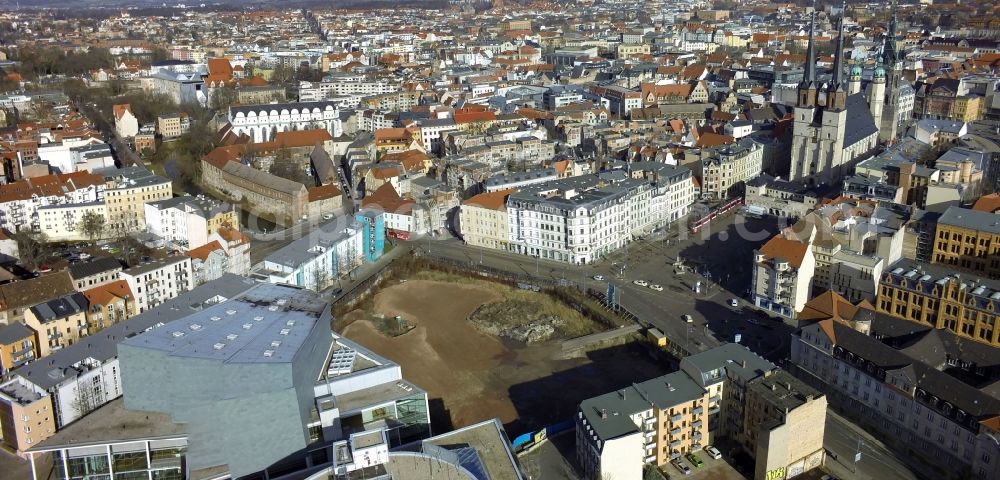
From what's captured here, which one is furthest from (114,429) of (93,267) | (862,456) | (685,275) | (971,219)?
(971,219)

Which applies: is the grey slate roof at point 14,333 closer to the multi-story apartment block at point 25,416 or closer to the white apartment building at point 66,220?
the multi-story apartment block at point 25,416

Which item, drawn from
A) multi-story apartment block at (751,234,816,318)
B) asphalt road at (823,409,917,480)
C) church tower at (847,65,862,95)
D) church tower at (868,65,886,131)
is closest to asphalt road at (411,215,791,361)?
multi-story apartment block at (751,234,816,318)

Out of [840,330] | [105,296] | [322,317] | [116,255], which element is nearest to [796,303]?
[840,330]

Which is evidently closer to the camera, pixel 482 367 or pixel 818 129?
pixel 482 367

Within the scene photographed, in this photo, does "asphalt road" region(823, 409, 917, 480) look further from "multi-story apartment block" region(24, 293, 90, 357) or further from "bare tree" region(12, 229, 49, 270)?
"bare tree" region(12, 229, 49, 270)

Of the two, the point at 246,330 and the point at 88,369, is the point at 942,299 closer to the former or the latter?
the point at 246,330

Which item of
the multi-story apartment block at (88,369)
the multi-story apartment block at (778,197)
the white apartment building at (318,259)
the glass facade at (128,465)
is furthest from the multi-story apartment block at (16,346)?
the multi-story apartment block at (778,197)
